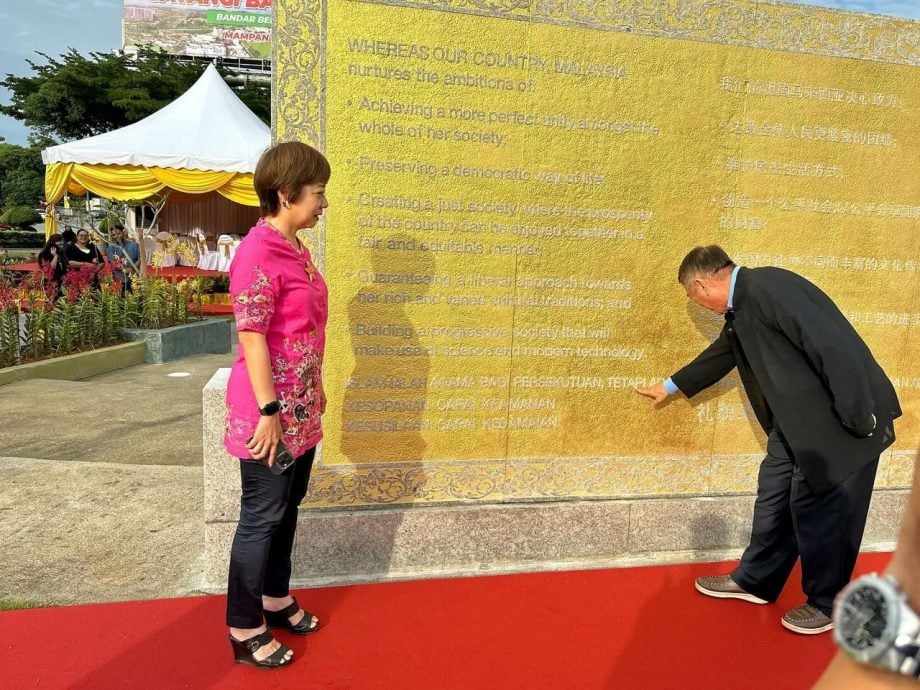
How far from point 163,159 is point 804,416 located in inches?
458

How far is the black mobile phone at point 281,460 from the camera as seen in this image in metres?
2.18

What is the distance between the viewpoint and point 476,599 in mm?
2947

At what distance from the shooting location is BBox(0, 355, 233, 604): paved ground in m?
2.98

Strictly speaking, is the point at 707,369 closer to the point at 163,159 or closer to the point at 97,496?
the point at 97,496

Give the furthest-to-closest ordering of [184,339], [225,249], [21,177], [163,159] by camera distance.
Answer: [21,177] < [225,249] < [163,159] < [184,339]

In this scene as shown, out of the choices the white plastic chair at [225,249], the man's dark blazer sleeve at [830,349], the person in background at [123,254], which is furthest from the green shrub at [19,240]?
the man's dark blazer sleeve at [830,349]

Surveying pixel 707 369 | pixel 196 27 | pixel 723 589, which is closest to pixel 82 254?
pixel 707 369

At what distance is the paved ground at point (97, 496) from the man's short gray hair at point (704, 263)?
2.54m

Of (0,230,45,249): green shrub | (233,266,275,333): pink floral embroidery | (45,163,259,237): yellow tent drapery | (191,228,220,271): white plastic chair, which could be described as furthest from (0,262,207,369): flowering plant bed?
(0,230,45,249): green shrub

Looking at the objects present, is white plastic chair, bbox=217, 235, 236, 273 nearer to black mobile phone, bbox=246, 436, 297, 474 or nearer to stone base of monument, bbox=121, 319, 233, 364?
stone base of monument, bbox=121, 319, 233, 364

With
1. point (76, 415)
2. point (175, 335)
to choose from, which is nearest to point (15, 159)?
point (175, 335)

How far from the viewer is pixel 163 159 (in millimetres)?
11641

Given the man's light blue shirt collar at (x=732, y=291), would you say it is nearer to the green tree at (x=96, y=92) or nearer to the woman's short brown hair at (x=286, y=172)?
the woman's short brown hair at (x=286, y=172)

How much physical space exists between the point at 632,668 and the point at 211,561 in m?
1.80
